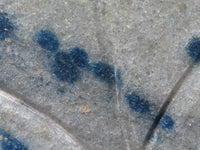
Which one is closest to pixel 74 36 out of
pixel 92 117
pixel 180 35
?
pixel 92 117

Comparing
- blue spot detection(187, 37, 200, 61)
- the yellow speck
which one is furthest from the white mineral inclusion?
blue spot detection(187, 37, 200, 61)

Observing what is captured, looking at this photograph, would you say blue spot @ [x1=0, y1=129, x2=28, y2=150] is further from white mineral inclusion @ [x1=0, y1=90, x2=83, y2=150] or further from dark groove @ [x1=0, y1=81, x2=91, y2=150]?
dark groove @ [x1=0, y1=81, x2=91, y2=150]

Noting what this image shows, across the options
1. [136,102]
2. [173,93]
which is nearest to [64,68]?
[136,102]

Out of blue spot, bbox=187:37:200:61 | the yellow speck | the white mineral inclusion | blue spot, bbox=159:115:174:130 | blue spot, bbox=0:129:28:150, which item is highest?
blue spot, bbox=187:37:200:61

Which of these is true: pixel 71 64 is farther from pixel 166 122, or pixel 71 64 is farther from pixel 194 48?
pixel 194 48

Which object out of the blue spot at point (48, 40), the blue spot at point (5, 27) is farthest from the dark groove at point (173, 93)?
the blue spot at point (5, 27)

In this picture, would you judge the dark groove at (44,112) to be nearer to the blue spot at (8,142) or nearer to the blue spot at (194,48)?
the blue spot at (8,142)

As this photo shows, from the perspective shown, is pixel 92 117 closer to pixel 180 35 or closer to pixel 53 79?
pixel 53 79
